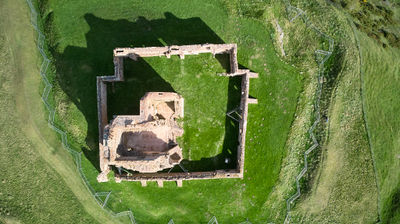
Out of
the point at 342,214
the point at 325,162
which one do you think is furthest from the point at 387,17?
the point at 342,214

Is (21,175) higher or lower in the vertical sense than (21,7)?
lower

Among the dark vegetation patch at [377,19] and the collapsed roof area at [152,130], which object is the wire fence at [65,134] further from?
the dark vegetation patch at [377,19]

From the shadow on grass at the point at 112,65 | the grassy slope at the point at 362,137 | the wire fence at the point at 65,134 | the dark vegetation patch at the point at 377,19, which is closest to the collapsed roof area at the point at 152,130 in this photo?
the shadow on grass at the point at 112,65

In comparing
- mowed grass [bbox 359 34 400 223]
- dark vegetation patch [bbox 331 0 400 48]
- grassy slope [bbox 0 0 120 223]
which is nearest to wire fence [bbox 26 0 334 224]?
grassy slope [bbox 0 0 120 223]

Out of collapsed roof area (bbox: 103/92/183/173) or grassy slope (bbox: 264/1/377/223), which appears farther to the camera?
grassy slope (bbox: 264/1/377/223)

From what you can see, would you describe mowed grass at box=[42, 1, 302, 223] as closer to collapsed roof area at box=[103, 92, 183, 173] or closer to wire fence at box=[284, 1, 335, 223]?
wire fence at box=[284, 1, 335, 223]

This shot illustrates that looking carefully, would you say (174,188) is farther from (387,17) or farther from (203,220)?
(387,17)
